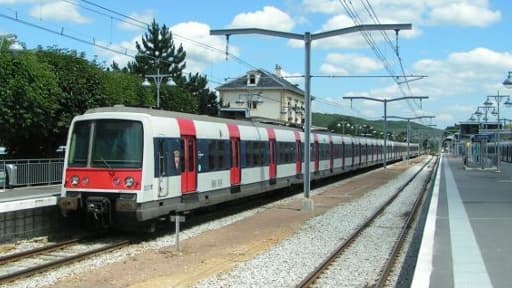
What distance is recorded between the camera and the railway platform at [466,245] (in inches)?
395

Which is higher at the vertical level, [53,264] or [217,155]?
[217,155]

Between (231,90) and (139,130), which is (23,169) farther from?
(231,90)

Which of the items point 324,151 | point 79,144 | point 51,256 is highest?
point 79,144

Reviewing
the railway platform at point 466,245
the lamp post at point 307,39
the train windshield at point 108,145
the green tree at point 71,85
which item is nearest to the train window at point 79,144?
the train windshield at point 108,145

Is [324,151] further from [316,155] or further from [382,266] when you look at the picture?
[382,266]

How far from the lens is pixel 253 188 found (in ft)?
73.3

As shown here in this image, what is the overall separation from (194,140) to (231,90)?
90847 millimetres

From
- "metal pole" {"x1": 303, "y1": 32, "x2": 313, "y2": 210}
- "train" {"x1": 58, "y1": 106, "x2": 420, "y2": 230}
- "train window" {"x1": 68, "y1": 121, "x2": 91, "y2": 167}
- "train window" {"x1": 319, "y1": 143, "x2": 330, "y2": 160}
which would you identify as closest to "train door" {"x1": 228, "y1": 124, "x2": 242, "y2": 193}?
"train" {"x1": 58, "y1": 106, "x2": 420, "y2": 230}

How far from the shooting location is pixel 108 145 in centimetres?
1472

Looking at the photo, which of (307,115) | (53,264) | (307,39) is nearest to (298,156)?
(307,115)

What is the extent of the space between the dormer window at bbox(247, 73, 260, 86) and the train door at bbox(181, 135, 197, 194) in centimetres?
8765

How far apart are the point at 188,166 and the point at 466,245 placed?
665 centimetres

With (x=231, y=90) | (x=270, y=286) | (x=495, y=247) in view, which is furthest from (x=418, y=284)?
(x=231, y=90)

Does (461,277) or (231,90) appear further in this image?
(231,90)
